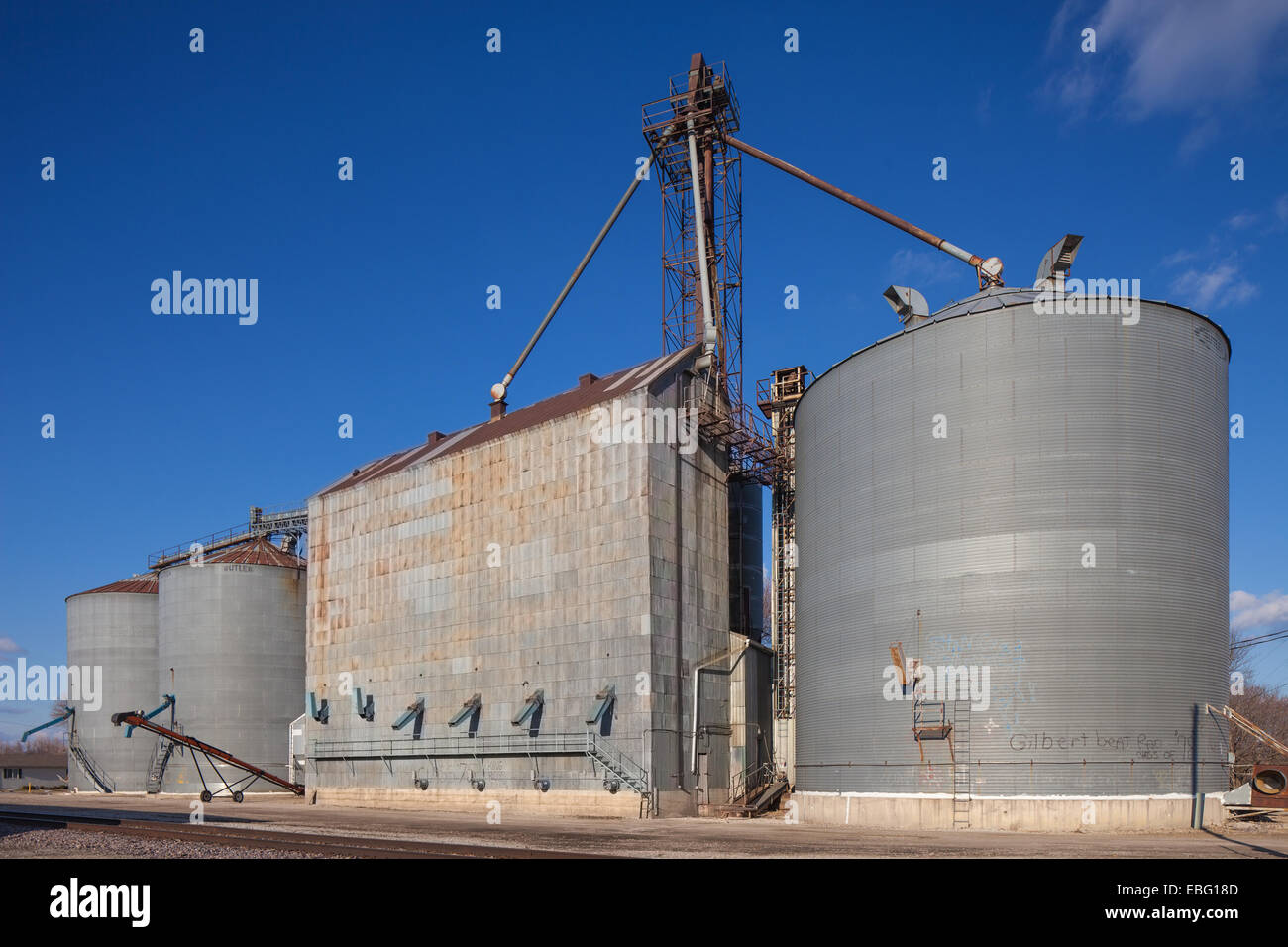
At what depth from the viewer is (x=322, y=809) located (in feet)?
176

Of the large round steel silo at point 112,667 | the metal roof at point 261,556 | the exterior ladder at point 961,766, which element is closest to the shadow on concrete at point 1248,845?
the exterior ladder at point 961,766

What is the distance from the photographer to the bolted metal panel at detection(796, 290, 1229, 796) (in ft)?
109

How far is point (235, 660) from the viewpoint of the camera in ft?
238

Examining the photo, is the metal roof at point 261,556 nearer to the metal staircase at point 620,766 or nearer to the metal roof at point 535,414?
the metal roof at point 535,414

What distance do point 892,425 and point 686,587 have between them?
12376 mm

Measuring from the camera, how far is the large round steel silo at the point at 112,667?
7988 centimetres

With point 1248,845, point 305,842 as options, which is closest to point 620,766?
point 305,842

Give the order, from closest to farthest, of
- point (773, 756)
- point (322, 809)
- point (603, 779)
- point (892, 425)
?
1. point (892, 425)
2. point (603, 779)
3. point (773, 756)
4. point (322, 809)

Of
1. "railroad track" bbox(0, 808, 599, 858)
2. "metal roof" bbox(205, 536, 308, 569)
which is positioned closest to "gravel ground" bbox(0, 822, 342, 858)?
"railroad track" bbox(0, 808, 599, 858)

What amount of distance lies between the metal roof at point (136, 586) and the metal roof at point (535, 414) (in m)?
28.1
